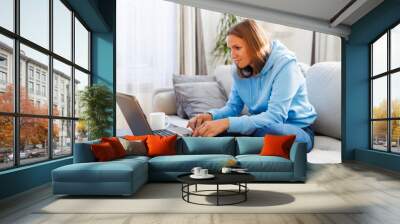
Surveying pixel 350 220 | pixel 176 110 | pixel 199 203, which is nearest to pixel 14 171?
A: pixel 199 203

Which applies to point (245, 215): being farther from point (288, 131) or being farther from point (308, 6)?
point (308, 6)

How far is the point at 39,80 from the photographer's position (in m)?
5.62

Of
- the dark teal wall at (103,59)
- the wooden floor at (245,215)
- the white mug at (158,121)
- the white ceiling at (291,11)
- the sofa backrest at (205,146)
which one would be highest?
the white ceiling at (291,11)

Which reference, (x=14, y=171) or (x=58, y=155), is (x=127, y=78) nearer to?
(x=58, y=155)

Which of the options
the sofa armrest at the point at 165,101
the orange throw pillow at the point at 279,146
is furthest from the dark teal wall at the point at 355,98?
the sofa armrest at the point at 165,101

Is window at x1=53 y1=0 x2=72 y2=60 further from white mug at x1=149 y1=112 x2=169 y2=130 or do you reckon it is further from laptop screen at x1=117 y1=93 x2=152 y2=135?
white mug at x1=149 y1=112 x2=169 y2=130

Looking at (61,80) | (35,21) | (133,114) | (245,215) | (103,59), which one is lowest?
(245,215)

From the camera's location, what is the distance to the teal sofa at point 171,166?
457 centimetres

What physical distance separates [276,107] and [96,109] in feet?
11.3

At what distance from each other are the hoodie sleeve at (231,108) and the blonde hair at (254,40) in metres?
0.45

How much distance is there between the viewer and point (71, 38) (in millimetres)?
7039

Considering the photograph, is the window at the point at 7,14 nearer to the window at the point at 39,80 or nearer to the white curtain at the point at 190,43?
the window at the point at 39,80

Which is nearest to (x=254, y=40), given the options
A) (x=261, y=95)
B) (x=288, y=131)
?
(x=261, y=95)

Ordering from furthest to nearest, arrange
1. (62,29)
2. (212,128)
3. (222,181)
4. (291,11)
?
(212,128)
(291,11)
(62,29)
(222,181)
